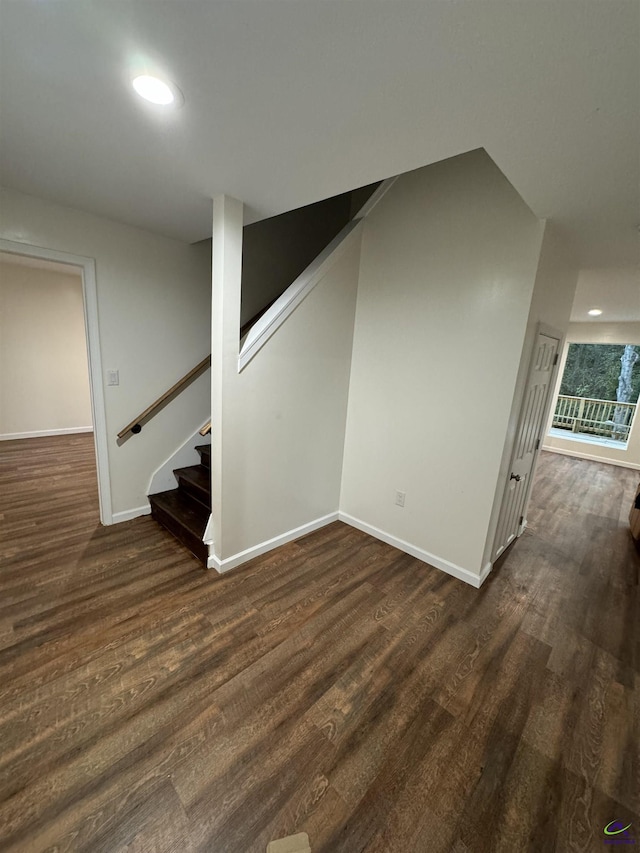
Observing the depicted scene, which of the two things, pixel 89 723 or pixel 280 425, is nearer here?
pixel 89 723

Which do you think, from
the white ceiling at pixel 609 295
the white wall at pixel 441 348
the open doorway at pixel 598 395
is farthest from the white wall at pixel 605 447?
the white wall at pixel 441 348

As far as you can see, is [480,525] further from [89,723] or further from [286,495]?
[89,723]

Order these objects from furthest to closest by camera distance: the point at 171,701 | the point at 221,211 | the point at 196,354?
the point at 196,354 → the point at 221,211 → the point at 171,701

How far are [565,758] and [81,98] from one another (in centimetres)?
326

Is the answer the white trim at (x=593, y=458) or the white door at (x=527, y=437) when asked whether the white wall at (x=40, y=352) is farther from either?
the white trim at (x=593, y=458)

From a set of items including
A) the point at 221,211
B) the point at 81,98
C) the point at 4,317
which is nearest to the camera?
the point at 81,98

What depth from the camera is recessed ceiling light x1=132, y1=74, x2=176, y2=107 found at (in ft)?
3.62

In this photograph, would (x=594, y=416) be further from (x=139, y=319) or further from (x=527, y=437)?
(x=139, y=319)

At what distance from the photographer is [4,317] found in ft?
14.9

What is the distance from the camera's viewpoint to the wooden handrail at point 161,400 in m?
2.84

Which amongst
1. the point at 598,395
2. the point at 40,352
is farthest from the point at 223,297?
the point at 598,395

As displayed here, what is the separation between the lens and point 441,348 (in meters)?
2.38

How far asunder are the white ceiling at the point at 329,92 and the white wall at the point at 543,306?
0.28 m

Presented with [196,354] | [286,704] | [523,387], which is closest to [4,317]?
[196,354]
